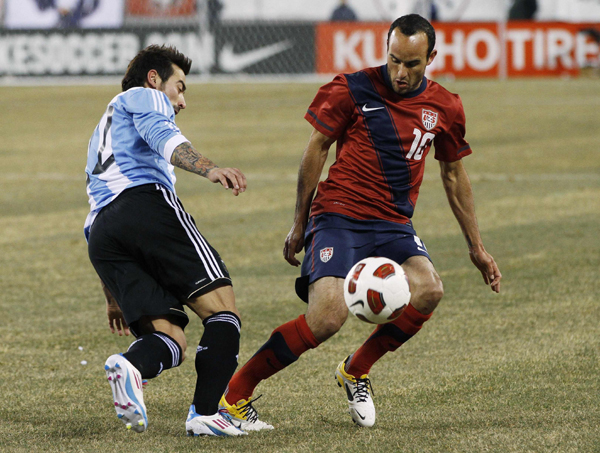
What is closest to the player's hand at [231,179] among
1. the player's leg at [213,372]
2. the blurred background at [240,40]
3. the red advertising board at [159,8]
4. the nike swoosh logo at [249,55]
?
the player's leg at [213,372]

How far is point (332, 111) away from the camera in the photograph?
4512mm

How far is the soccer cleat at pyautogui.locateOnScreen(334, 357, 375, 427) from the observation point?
165 inches

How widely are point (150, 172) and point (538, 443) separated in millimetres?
1939

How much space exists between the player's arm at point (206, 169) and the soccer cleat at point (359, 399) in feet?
3.69

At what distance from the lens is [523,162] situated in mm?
14195

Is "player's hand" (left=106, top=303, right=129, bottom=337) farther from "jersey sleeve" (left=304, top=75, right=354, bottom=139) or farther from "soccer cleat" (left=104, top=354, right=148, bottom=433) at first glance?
"jersey sleeve" (left=304, top=75, right=354, bottom=139)

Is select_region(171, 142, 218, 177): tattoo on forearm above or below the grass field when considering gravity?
above

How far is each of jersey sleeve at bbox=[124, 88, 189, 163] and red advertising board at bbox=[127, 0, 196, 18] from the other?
23357 millimetres

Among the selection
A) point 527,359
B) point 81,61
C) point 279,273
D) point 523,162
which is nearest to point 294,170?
point 523,162

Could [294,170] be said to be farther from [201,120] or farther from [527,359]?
[527,359]

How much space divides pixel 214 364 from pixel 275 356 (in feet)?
1.15

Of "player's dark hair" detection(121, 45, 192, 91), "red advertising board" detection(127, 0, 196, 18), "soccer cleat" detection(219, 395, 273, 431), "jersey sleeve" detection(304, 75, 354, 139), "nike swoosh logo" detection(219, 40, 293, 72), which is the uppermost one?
"player's dark hair" detection(121, 45, 192, 91)

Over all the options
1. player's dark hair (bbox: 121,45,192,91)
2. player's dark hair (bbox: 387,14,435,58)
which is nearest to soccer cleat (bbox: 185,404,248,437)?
player's dark hair (bbox: 121,45,192,91)

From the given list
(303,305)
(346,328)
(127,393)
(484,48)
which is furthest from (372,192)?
(484,48)
